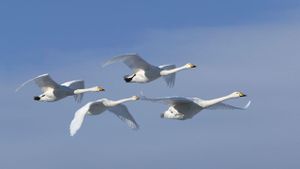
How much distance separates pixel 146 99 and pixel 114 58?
6.03 meters

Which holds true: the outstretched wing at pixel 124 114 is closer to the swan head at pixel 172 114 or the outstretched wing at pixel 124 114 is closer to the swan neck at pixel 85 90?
the swan neck at pixel 85 90

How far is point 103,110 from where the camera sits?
3642 inches

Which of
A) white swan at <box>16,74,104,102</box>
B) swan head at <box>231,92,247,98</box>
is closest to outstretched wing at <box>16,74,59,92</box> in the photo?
white swan at <box>16,74,104,102</box>

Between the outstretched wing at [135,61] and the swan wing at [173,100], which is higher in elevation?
the outstretched wing at [135,61]

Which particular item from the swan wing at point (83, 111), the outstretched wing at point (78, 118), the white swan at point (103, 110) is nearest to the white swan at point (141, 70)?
the white swan at point (103, 110)

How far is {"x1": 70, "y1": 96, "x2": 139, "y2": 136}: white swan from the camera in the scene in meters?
85.6

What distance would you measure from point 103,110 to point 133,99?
2396mm

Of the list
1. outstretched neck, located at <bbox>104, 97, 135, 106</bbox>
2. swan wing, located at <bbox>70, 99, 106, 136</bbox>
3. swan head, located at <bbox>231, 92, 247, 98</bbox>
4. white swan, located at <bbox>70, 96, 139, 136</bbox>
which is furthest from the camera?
swan head, located at <bbox>231, 92, 247, 98</bbox>

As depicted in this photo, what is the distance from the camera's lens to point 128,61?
95.2 meters

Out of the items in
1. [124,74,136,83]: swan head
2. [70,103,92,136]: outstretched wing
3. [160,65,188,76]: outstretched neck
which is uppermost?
[160,65,188,76]: outstretched neck

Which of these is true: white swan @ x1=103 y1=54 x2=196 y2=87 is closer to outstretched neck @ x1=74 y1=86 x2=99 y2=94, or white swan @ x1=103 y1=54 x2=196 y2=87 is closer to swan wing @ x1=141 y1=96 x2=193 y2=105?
outstretched neck @ x1=74 y1=86 x2=99 y2=94

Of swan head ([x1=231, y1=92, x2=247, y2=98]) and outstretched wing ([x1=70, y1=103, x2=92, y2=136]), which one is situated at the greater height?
outstretched wing ([x1=70, y1=103, x2=92, y2=136])

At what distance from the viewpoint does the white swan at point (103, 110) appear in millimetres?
85637

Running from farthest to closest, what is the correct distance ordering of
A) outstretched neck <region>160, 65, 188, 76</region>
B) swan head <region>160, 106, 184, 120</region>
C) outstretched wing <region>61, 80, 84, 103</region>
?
outstretched wing <region>61, 80, 84, 103</region> < outstretched neck <region>160, 65, 188, 76</region> < swan head <region>160, 106, 184, 120</region>
